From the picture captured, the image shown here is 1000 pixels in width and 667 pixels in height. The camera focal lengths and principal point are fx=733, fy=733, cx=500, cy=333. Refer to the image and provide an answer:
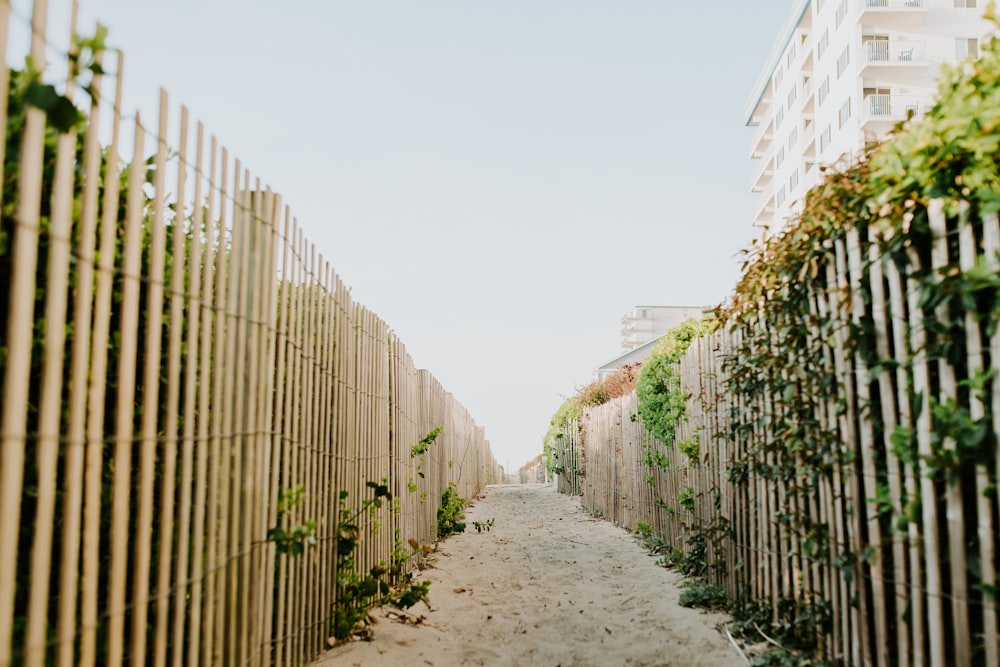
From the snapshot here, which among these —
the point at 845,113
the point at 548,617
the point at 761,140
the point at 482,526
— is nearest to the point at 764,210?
the point at 761,140

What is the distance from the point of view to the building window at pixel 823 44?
38688mm

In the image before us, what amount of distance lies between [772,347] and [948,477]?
1.70m

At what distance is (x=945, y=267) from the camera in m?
2.72

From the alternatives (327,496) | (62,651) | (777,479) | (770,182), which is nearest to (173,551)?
(62,651)

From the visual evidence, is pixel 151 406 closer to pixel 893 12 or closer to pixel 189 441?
pixel 189 441

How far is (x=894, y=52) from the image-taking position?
115ft

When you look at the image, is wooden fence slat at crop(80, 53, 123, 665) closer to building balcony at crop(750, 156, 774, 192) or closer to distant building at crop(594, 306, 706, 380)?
building balcony at crop(750, 156, 774, 192)

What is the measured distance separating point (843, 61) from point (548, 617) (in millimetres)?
38935

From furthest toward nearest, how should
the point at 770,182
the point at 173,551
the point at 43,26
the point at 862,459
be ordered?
1. the point at 770,182
2. the point at 862,459
3. the point at 173,551
4. the point at 43,26

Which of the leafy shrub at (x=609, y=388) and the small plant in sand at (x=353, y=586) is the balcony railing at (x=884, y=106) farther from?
the small plant in sand at (x=353, y=586)

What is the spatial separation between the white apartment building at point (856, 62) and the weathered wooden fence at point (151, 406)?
2941 centimetres

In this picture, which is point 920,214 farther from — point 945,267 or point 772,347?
point 772,347

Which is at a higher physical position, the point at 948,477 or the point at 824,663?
the point at 948,477

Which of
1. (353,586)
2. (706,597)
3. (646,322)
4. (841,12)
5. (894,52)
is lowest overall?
(706,597)
